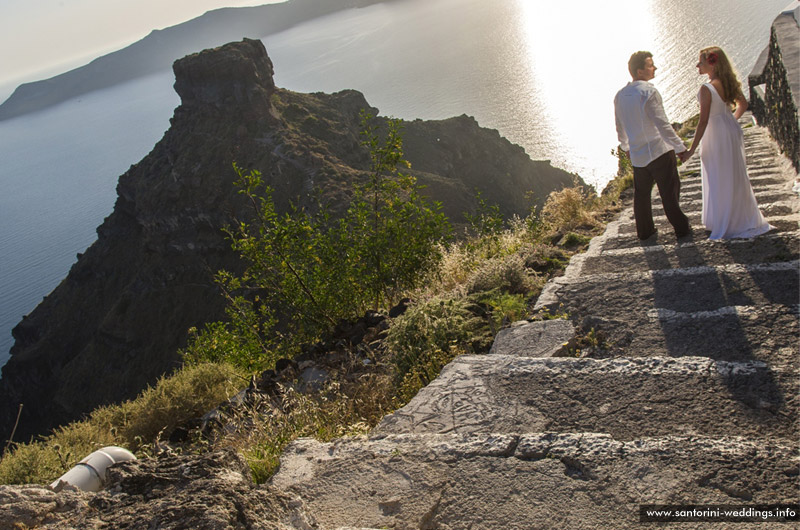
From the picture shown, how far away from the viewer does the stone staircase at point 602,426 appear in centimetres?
207

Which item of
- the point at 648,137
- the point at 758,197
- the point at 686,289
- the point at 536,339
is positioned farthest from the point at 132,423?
the point at 758,197

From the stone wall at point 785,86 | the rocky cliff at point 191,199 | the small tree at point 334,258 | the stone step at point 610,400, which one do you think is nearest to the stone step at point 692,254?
the stone step at point 610,400

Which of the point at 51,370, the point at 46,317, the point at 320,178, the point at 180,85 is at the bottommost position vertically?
the point at 51,370

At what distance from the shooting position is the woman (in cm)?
469

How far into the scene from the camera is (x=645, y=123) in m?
5.00

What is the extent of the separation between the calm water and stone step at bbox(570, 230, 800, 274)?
53703 mm

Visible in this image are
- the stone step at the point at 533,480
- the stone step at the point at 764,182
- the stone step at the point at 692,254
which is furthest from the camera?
the stone step at the point at 764,182

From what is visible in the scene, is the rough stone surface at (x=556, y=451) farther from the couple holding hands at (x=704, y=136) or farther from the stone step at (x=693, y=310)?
the couple holding hands at (x=704, y=136)

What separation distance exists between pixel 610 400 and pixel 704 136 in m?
3.46

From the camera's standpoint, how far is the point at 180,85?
2623 inches

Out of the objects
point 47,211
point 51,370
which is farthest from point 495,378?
point 47,211

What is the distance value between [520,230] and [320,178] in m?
42.7

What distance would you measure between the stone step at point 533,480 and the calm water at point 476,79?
5683 centimetres

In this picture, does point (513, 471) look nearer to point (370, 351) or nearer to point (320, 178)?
point (370, 351)
